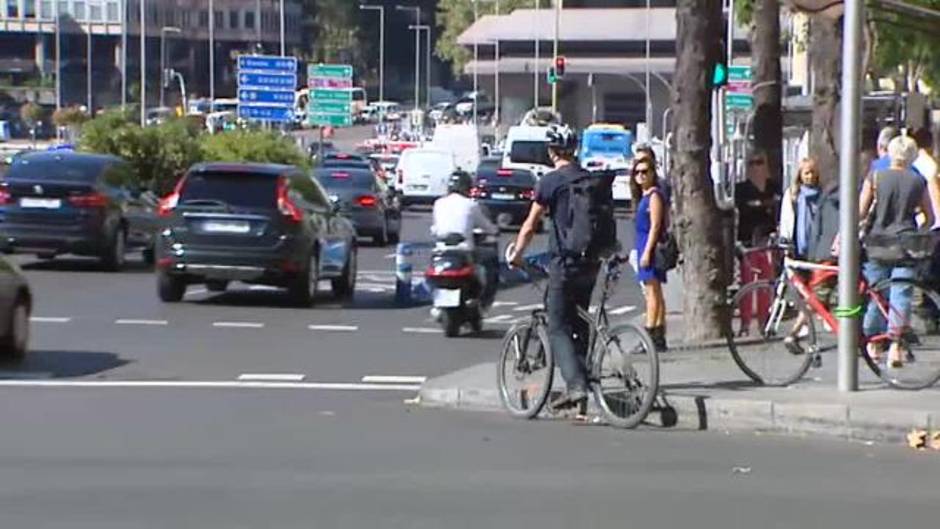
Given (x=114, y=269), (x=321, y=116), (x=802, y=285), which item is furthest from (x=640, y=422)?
(x=321, y=116)

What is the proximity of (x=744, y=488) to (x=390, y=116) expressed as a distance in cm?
10481

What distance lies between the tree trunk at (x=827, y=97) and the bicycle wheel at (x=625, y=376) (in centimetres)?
1017

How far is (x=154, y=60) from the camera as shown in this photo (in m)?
96.1

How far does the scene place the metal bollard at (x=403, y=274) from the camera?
23469 millimetres

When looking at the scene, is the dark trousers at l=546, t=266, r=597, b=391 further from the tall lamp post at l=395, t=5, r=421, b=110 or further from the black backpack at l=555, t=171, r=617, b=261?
the tall lamp post at l=395, t=5, r=421, b=110

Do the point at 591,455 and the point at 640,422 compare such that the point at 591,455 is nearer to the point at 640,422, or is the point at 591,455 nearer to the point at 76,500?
the point at 640,422

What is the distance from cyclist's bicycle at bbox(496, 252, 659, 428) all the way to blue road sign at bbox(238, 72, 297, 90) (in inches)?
1349

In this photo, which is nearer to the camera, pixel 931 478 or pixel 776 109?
pixel 931 478

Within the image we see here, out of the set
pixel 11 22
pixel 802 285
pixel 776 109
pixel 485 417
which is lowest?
pixel 485 417

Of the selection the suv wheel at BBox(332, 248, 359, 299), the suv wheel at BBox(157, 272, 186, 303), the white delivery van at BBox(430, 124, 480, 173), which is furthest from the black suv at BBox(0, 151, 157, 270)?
the white delivery van at BBox(430, 124, 480, 173)

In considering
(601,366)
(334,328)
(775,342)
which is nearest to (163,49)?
(334,328)

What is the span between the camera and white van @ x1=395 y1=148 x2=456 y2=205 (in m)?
54.3

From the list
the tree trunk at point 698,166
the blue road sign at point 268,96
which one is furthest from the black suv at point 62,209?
the blue road sign at point 268,96

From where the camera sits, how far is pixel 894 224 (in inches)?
598
